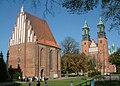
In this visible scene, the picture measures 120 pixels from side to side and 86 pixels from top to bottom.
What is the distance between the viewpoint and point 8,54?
5362 cm

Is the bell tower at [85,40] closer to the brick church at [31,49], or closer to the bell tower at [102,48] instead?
the bell tower at [102,48]

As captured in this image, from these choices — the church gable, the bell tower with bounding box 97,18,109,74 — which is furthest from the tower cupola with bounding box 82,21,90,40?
the church gable

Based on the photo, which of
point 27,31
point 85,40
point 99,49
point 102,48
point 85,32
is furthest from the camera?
point 85,32

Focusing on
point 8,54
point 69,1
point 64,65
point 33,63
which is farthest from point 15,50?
point 69,1

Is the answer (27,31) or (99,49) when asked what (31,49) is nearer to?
(27,31)

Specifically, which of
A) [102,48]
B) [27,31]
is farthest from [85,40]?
[27,31]

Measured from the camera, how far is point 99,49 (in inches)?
3693

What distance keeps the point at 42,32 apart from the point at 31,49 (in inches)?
230

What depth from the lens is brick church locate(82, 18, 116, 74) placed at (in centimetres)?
8969

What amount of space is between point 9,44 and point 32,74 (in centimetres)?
1013

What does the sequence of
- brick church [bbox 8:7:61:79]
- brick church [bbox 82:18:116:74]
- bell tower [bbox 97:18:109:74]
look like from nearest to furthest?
brick church [bbox 8:7:61:79] → brick church [bbox 82:18:116:74] → bell tower [bbox 97:18:109:74]

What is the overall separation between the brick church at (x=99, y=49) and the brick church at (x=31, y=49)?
36.6 metres

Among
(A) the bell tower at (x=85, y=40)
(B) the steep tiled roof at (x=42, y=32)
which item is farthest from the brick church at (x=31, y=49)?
(A) the bell tower at (x=85, y=40)

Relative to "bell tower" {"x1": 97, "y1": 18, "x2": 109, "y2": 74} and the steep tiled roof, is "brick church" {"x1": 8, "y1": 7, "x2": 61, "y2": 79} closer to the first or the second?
the steep tiled roof
